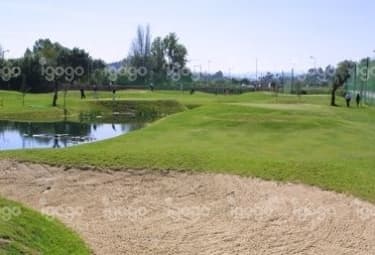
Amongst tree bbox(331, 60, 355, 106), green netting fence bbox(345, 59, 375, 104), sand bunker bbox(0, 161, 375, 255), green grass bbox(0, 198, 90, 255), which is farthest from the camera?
green netting fence bbox(345, 59, 375, 104)

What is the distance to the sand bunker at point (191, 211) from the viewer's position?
13102 mm

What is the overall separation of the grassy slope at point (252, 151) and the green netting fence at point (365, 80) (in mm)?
24940

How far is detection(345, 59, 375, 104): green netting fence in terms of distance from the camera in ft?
177

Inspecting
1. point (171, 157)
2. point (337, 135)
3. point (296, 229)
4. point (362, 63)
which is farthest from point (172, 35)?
point (296, 229)

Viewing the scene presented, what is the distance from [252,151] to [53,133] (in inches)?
687

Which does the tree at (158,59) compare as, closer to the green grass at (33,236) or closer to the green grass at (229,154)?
the green grass at (229,154)

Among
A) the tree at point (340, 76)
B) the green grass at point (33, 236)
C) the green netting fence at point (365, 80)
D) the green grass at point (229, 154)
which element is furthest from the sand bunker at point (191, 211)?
the green netting fence at point (365, 80)

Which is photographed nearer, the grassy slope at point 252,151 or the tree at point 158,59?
the grassy slope at point 252,151

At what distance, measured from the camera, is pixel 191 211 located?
1532 cm

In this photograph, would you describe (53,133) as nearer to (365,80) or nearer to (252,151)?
(252,151)

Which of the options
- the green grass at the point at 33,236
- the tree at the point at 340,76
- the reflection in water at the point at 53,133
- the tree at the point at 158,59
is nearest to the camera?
the green grass at the point at 33,236

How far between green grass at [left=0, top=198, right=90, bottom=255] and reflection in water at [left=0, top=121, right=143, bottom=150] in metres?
16.1

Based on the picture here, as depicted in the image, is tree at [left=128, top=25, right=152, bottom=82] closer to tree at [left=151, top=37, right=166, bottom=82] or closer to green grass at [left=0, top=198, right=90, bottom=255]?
tree at [left=151, top=37, right=166, bottom=82]

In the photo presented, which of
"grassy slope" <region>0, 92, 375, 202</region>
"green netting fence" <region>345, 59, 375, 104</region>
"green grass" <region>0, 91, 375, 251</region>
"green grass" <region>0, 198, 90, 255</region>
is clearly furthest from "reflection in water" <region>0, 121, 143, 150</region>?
"green netting fence" <region>345, 59, 375, 104</region>
